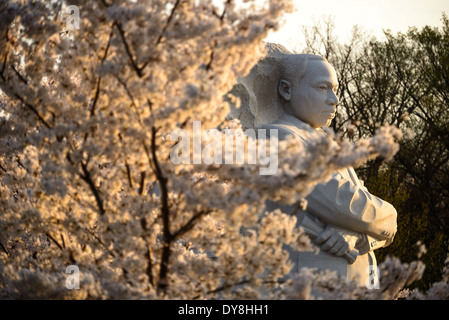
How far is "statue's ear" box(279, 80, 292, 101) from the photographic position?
6.64 metres

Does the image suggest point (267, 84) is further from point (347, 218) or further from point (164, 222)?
point (164, 222)

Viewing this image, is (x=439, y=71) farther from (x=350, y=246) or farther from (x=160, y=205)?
(x=160, y=205)

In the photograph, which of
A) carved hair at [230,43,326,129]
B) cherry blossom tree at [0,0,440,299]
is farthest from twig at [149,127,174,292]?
carved hair at [230,43,326,129]

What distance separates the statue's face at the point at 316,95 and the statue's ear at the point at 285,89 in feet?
0.22

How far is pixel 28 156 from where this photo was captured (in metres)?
4.95

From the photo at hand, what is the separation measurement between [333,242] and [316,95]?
1.46 m

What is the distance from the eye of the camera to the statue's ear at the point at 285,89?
6645 millimetres

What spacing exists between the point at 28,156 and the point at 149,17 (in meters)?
1.68

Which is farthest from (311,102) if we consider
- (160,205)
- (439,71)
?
(439,71)

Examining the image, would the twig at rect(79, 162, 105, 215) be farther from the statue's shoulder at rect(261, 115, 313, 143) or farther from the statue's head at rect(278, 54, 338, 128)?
the statue's head at rect(278, 54, 338, 128)

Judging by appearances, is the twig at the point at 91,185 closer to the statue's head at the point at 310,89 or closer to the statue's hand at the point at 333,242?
the statue's hand at the point at 333,242

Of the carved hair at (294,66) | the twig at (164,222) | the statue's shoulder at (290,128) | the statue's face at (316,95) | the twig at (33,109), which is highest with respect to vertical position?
the carved hair at (294,66)

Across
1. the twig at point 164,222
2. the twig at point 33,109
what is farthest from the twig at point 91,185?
the twig at point 164,222

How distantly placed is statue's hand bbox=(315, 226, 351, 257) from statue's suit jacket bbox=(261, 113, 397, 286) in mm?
54
